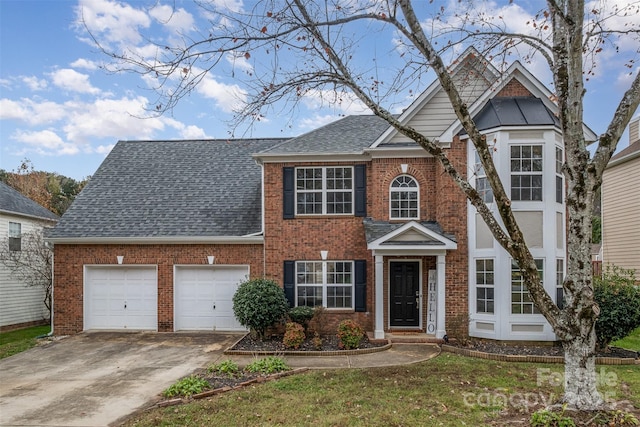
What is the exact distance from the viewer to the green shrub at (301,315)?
38.2 feet

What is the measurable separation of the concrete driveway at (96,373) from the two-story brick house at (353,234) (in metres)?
1.51

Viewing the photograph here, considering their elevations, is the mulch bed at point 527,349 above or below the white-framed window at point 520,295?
below

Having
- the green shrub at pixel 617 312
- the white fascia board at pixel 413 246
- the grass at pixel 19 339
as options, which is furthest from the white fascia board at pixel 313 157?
A: the grass at pixel 19 339

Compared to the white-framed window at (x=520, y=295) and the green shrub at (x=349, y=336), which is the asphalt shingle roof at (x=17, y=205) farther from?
the white-framed window at (x=520, y=295)

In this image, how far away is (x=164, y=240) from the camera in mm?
13000

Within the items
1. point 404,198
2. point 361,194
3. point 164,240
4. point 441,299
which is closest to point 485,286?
point 441,299

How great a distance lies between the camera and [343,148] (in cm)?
1262

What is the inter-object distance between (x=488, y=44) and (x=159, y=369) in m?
9.24

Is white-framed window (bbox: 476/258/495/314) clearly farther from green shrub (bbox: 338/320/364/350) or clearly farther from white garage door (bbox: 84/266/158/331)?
white garage door (bbox: 84/266/158/331)

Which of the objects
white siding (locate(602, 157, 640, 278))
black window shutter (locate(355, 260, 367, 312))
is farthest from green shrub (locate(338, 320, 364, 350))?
white siding (locate(602, 157, 640, 278))

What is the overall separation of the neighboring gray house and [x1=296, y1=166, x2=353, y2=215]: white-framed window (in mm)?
12167

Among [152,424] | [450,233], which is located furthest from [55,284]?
[450,233]

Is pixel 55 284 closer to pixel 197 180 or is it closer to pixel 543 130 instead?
pixel 197 180

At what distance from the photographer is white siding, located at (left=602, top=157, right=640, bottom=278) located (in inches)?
664
